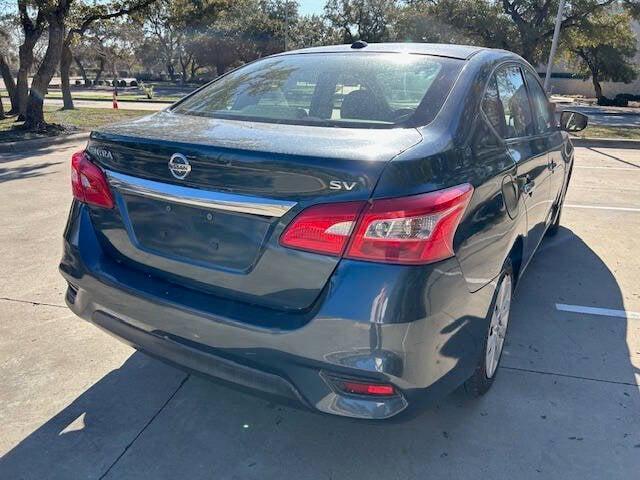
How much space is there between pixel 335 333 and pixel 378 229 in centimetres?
38

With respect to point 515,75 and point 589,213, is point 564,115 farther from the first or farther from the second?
point 589,213

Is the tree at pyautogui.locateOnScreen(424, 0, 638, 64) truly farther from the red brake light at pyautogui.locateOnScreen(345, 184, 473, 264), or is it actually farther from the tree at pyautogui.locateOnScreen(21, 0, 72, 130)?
the red brake light at pyautogui.locateOnScreen(345, 184, 473, 264)

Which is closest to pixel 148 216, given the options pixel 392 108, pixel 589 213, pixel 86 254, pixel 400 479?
pixel 86 254

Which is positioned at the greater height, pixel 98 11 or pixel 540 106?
pixel 98 11

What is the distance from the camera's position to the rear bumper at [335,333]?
1779 millimetres

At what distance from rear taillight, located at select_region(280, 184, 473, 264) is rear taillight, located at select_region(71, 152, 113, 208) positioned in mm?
922

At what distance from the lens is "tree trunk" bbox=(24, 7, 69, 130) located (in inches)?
466

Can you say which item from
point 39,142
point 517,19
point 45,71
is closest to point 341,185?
point 39,142

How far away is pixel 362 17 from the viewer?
4462 cm

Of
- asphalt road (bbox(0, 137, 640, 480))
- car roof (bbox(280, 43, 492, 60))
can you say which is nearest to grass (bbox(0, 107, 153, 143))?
asphalt road (bbox(0, 137, 640, 480))

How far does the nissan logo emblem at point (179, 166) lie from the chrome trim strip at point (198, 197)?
0.15 ft

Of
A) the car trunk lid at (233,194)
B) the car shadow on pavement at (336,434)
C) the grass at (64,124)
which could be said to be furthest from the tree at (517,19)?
the car trunk lid at (233,194)

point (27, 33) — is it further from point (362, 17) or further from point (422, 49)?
point (362, 17)

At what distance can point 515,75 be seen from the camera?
128 inches
